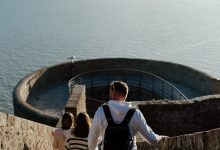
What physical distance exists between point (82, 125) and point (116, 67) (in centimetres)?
1426

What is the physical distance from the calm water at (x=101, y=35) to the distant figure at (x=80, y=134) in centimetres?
1907

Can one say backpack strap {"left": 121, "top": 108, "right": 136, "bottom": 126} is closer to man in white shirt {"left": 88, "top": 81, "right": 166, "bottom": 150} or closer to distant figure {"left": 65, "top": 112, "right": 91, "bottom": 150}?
man in white shirt {"left": 88, "top": 81, "right": 166, "bottom": 150}

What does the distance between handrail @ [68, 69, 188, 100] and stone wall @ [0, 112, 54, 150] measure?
33.4ft

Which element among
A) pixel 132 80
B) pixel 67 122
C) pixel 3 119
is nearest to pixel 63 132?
pixel 67 122

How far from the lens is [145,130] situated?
12.2ft

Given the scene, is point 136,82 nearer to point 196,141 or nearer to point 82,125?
point 82,125

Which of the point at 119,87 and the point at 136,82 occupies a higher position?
the point at 136,82

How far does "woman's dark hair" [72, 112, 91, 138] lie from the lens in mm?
4547

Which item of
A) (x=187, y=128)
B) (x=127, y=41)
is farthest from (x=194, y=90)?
(x=127, y=41)

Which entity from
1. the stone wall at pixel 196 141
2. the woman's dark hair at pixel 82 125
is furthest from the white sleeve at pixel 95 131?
the stone wall at pixel 196 141

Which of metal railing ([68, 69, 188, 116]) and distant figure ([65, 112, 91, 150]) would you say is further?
metal railing ([68, 69, 188, 116])

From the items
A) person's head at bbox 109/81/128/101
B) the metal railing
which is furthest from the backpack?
the metal railing

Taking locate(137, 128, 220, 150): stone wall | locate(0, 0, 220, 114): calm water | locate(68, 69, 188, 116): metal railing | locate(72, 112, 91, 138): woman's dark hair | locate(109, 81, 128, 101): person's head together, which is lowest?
locate(137, 128, 220, 150): stone wall

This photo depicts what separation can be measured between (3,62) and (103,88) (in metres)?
14.6
